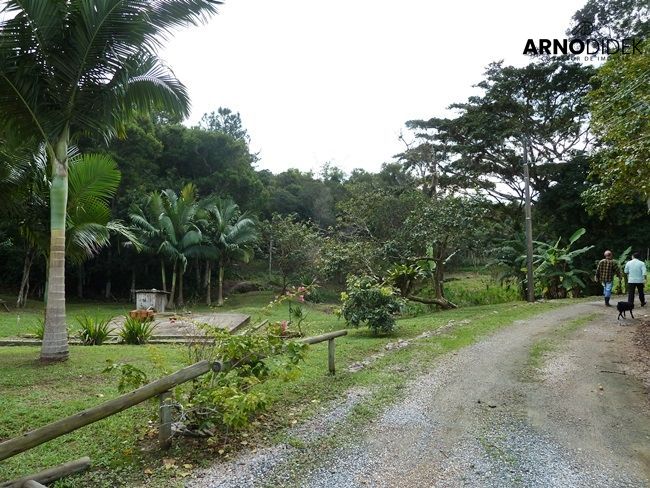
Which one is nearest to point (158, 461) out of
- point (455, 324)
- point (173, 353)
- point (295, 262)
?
point (173, 353)

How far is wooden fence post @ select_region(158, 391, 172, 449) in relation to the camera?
11.0 feet

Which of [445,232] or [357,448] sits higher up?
[445,232]

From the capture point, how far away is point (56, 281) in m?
6.03

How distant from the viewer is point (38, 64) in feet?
19.4

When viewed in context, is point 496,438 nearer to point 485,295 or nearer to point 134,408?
point 134,408

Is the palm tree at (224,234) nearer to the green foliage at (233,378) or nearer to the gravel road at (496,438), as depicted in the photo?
the gravel road at (496,438)

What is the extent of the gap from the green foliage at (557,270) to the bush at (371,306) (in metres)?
8.61

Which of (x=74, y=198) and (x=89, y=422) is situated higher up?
(x=74, y=198)

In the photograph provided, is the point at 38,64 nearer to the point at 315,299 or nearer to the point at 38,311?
the point at 38,311

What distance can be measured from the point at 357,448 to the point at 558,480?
1.41 metres

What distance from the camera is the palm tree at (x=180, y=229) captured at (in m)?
21.1

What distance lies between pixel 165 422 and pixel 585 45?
642 inches

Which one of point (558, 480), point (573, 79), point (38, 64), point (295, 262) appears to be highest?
point (573, 79)

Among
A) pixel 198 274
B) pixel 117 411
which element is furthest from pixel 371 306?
pixel 198 274
